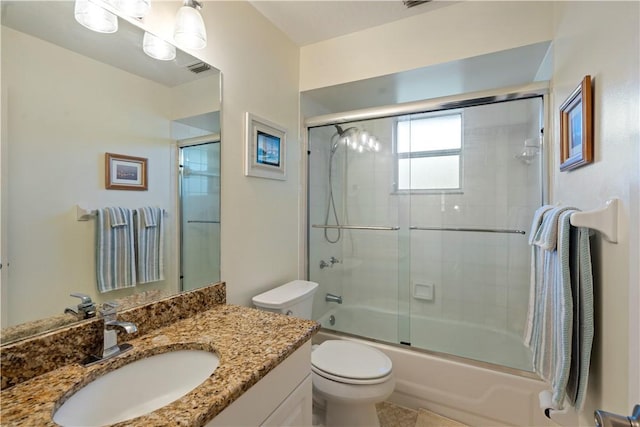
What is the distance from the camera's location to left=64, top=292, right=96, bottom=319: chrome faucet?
2.84 feet

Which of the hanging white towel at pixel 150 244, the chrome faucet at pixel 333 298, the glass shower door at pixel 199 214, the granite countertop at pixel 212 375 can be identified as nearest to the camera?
the granite countertop at pixel 212 375

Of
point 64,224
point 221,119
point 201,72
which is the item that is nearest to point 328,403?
point 64,224

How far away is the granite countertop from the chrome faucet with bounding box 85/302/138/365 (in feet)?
0.12

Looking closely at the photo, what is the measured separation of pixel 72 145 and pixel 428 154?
7.35ft

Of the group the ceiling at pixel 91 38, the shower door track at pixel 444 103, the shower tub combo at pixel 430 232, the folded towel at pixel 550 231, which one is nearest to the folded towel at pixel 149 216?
the ceiling at pixel 91 38

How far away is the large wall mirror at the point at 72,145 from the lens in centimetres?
76

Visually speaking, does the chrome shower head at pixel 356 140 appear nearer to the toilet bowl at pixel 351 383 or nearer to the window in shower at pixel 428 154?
the window in shower at pixel 428 154

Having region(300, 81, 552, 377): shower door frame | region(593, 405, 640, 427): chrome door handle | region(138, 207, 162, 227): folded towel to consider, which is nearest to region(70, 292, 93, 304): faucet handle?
region(138, 207, 162, 227): folded towel

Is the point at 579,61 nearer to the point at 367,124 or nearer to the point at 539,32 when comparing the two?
the point at 539,32

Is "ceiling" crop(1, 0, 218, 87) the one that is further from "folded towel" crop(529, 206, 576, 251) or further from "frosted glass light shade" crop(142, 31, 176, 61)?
"folded towel" crop(529, 206, 576, 251)

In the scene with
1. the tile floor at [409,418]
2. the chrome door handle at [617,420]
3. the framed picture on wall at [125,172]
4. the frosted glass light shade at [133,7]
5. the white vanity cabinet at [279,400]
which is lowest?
the tile floor at [409,418]

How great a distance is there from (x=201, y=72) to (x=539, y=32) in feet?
5.68

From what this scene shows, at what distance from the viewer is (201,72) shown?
129 centimetres

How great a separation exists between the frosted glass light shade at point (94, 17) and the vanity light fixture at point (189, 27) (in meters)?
0.21
